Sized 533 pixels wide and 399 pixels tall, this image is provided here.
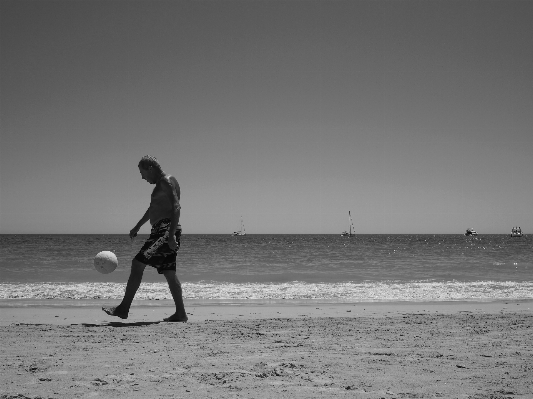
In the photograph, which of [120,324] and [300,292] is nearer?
[120,324]

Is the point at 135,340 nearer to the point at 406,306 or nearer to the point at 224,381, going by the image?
the point at 224,381

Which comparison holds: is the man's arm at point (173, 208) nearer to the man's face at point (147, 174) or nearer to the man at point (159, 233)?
the man at point (159, 233)

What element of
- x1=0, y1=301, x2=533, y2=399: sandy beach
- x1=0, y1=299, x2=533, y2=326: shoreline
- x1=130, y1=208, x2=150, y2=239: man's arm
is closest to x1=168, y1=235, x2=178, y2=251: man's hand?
x1=130, y1=208, x2=150, y2=239: man's arm

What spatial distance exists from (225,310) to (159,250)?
7.23 ft

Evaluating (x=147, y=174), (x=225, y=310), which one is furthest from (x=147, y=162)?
(x=225, y=310)

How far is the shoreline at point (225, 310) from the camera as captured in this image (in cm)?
687

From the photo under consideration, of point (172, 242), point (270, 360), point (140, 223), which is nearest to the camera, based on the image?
point (270, 360)

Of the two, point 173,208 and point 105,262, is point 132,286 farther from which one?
point 173,208

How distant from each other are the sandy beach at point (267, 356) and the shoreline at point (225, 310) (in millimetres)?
83

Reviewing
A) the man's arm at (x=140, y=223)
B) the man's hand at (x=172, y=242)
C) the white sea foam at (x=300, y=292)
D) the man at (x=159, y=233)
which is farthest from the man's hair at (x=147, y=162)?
the white sea foam at (x=300, y=292)

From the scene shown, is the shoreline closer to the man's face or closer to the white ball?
the white ball

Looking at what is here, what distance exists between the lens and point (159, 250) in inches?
240

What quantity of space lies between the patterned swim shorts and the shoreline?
0.92 m

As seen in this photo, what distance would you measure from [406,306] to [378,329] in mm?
3017
